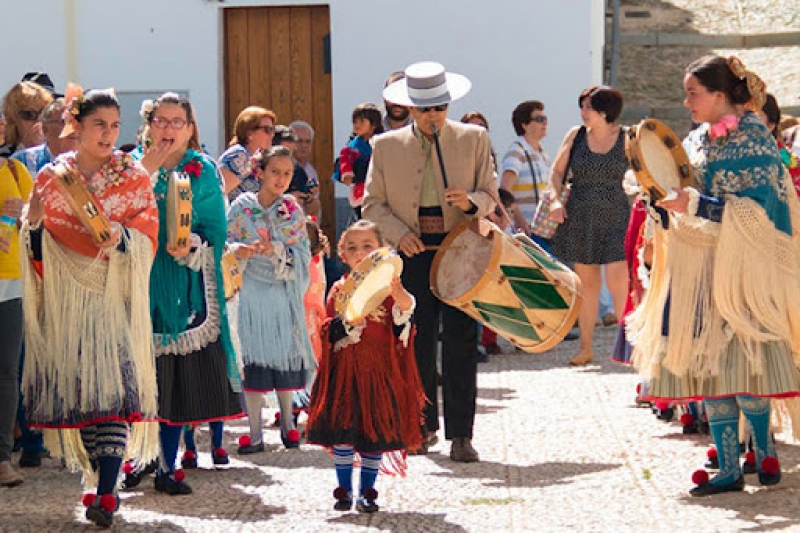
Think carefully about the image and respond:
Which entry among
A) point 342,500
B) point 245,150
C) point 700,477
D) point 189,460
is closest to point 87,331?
point 342,500

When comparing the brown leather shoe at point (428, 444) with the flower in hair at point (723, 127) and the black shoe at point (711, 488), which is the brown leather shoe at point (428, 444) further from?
the flower in hair at point (723, 127)

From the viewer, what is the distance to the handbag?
11562mm

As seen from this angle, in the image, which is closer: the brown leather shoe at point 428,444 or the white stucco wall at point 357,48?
the brown leather shoe at point 428,444

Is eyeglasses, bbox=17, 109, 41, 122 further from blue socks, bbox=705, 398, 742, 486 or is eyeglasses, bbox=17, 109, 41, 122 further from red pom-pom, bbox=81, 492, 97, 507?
blue socks, bbox=705, 398, 742, 486

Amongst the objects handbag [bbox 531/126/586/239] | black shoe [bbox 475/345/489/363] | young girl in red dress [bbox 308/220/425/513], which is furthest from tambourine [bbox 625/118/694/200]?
black shoe [bbox 475/345/489/363]

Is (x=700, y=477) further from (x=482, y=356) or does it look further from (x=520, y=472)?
→ (x=482, y=356)

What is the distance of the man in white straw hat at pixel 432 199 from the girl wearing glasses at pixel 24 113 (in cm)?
173

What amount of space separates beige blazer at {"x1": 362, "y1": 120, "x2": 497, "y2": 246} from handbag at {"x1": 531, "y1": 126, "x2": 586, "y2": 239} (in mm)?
3266

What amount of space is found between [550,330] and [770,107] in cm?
148

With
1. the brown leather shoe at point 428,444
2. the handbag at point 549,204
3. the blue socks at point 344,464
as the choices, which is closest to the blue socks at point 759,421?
the blue socks at point 344,464

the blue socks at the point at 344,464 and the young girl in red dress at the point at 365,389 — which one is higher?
the young girl in red dress at the point at 365,389

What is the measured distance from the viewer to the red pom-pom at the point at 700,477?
22.9ft

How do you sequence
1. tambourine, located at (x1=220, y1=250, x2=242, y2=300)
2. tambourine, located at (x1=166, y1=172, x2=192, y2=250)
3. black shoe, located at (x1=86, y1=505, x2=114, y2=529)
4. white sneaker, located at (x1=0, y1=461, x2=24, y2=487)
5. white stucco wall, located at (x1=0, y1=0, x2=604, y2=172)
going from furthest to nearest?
white stucco wall, located at (x1=0, y1=0, x2=604, y2=172), tambourine, located at (x1=220, y1=250, x2=242, y2=300), white sneaker, located at (x1=0, y1=461, x2=24, y2=487), tambourine, located at (x1=166, y1=172, x2=192, y2=250), black shoe, located at (x1=86, y1=505, x2=114, y2=529)

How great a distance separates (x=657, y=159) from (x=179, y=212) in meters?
2.03
